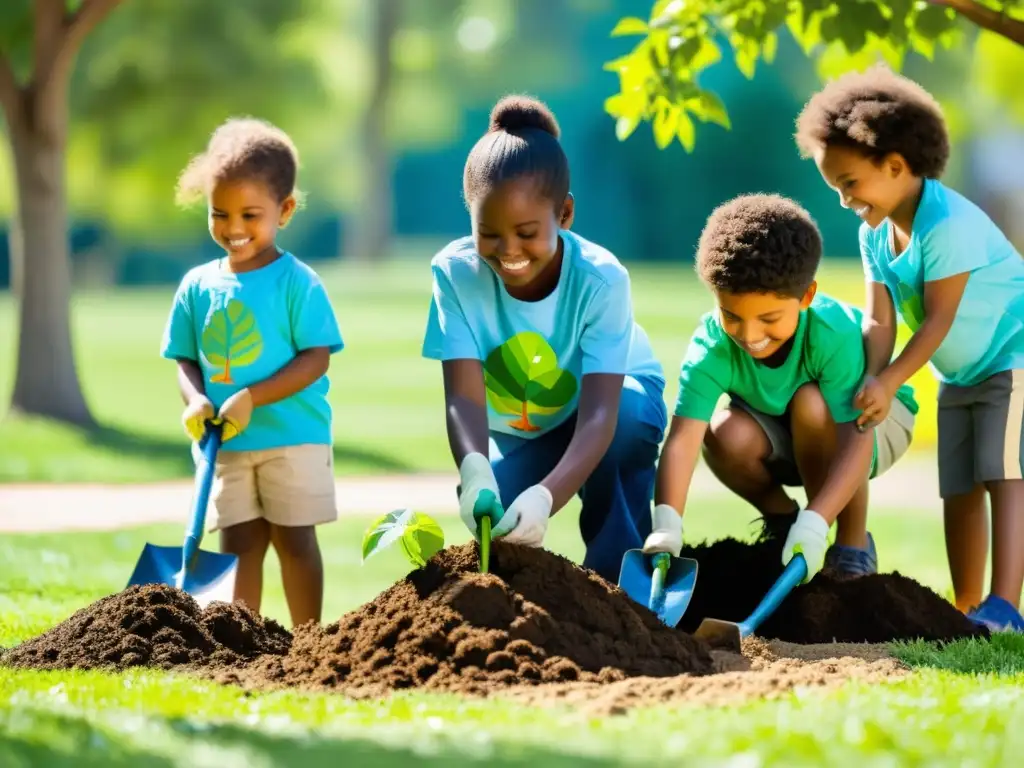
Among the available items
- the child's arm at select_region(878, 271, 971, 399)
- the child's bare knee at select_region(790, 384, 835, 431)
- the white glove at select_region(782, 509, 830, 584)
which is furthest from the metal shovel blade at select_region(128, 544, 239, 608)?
the child's arm at select_region(878, 271, 971, 399)

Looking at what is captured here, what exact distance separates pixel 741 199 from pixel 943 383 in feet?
3.71

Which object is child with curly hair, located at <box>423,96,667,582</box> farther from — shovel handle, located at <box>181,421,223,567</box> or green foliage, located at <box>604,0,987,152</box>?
green foliage, located at <box>604,0,987,152</box>

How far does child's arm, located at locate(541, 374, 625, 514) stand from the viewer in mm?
4148

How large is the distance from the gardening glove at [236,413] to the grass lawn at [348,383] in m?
5.18

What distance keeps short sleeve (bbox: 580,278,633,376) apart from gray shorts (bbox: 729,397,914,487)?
669mm

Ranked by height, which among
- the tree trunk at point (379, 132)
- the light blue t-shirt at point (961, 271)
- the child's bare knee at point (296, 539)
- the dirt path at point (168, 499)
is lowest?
the dirt path at point (168, 499)

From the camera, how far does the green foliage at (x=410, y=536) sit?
3.97 meters

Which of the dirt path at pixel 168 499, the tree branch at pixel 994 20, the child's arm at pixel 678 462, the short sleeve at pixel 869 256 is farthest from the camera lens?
the dirt path at pixel 168 499

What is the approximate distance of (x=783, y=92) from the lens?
3366cm

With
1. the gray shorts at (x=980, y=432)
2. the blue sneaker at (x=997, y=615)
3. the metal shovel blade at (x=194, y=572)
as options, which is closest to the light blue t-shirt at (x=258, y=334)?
the metal shovel blade at (x=194, y=572)

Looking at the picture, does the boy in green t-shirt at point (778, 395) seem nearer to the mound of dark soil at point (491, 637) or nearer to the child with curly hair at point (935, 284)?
the child with curly hair at point (935, 284)

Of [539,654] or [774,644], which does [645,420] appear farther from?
A: [539,654]

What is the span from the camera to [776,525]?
512cm

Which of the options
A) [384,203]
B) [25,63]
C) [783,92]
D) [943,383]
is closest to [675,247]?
[783,92]
